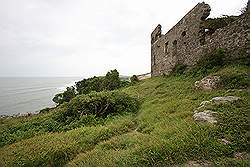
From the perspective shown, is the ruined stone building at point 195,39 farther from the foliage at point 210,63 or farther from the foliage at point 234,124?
the foliage at point 234,124

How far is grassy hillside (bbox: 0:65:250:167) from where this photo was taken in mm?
5305

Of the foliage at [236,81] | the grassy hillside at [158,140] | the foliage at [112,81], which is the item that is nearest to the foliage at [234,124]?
the grassy hillside at [158,140]

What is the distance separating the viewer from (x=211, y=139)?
5.49m

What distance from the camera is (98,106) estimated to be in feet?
42.2

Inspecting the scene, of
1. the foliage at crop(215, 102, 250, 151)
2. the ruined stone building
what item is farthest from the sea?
the foliage at crop(215, 102, 250, 151)

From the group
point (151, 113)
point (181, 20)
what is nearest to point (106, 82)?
point (181, 20)

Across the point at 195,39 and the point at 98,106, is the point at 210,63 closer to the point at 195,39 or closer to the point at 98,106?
Answer: the point at 195,39

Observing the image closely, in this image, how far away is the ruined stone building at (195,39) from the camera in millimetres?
11383

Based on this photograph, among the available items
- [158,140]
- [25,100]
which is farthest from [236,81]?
[25,100]

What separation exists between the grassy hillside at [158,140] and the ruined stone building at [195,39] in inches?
66.6

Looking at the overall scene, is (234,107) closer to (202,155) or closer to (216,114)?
(216,114)

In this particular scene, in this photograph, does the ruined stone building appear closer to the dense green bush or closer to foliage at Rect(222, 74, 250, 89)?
foliage at Rect(222, 74, 250, 89)

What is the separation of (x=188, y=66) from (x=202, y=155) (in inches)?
461

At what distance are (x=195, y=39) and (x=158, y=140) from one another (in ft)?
34.8
